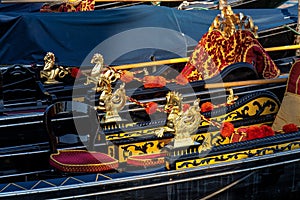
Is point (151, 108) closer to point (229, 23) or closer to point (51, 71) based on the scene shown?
point (229, 23)

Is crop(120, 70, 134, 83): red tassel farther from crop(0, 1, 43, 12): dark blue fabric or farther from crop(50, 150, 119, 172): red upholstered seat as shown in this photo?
crop(0, 1, 43, 12): dark blue fabric

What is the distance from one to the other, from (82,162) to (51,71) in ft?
5.83

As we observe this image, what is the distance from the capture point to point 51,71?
17.7 ft

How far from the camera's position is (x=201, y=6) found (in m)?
7.07

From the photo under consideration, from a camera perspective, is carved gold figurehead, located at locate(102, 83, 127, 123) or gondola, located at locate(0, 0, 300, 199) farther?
carved gold figurehead, located at locate(102, 83, 127, 123)

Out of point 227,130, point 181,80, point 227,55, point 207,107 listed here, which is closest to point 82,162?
point 227,130

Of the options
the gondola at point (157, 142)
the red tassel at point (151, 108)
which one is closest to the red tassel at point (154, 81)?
the gondola at point (157, 142)

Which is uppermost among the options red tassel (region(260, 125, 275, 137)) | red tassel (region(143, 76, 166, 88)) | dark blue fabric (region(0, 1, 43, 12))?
dark blue fabric (region(0, 1, 43, 12))

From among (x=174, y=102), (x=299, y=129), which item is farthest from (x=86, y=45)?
(x=299, y=129)

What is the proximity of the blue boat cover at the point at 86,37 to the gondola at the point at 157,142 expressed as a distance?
1.13 ft

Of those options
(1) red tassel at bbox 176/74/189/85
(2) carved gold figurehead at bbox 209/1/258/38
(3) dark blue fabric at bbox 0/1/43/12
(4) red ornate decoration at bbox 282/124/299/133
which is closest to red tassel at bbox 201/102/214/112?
(1) red tassel at bbox 176/74/189/85

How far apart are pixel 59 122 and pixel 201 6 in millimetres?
3091

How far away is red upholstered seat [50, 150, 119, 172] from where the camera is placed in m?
3.73

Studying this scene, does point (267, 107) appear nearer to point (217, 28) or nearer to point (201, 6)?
point (217, 28)
